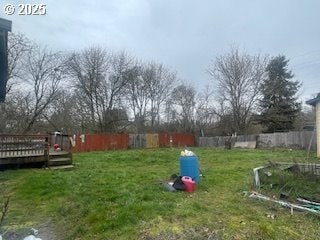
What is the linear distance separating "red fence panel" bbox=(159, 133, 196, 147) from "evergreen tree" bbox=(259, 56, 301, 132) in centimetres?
735

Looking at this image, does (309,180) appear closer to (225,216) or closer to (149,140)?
(225,216)

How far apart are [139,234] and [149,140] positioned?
974 inches

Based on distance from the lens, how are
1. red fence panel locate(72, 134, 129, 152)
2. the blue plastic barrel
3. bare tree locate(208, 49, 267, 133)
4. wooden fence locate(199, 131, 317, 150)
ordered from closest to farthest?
the blue plastic barrel < wooden fence locate(199, 131, 317, 150) < red fence panel locate(72, 134, 129, 152) < bare tree locate(208, 49, 267, 133)

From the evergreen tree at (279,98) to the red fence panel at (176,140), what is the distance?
7346 millimetres

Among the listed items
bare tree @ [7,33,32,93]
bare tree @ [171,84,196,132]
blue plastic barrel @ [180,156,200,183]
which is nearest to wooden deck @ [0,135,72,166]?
blue plastic barrel @ [180,156,200,183]

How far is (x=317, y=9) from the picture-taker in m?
15.2

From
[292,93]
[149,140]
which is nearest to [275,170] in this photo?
[149,140]

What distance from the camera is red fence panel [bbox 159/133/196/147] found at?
97.5ft

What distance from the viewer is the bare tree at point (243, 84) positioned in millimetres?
32531

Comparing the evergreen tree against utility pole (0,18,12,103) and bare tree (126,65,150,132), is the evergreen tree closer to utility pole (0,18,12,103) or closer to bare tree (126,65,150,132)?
bare tree (126,65,150,132)

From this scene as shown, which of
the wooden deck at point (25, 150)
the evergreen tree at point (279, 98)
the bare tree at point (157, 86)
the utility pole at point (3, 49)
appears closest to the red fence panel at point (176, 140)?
the bare tree at point (157, 86)

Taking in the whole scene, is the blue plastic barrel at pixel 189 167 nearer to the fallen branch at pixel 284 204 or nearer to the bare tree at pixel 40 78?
the fallen branch at pixel 284 204

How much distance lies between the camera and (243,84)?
3275 centimetres

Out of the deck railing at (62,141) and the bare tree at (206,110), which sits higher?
the bare tree at (206,110)
